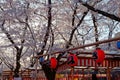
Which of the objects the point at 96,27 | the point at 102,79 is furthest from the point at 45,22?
the point at 102,79

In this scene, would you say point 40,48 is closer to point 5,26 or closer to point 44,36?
point 44,36

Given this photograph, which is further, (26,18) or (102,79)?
(102,79)

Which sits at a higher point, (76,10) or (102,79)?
(76,10)

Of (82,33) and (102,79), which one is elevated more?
(82,33)

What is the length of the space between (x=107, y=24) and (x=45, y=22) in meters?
4.31

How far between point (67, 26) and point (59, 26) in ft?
2.81

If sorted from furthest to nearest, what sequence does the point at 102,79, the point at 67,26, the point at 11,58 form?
the point at 11,58 < the point at 102,79 < the point at 67,26

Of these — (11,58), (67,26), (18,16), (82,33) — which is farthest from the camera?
(11,58)

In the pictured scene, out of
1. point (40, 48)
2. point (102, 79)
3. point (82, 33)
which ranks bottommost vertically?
point (102, 79)

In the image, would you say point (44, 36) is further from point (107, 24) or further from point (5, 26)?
point (107, 24)

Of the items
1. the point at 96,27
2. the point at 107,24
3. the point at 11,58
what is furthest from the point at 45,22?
the point at 11,58

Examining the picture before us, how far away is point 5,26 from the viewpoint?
16625 mm

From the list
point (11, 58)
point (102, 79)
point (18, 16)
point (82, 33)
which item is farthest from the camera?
point (11, 58)

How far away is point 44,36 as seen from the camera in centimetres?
1541
